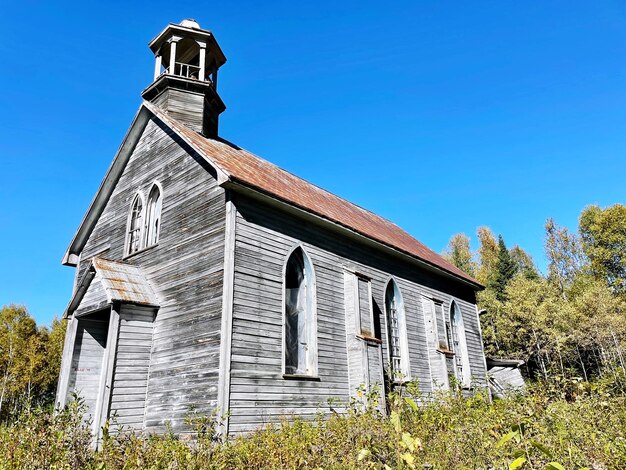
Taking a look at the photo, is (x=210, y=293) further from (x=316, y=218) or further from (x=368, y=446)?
(x=368, y=446)

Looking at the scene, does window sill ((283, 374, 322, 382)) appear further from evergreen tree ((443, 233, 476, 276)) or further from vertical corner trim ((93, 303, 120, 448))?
evergreen tree ((443, 233, 476, 276))

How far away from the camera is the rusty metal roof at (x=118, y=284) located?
11570 mm

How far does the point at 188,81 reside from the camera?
16094 mm

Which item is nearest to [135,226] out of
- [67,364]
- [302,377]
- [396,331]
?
[67,364]

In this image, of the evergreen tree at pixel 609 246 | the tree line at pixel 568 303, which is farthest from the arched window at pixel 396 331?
the evergreen tree at pixel 609 246

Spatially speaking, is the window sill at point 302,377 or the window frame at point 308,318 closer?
the window sill at point 302,377

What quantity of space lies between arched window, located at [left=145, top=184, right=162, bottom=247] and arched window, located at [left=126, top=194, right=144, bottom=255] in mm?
291

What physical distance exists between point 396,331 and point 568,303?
30445 millimetres

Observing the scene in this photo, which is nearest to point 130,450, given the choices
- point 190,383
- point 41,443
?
point 41,443

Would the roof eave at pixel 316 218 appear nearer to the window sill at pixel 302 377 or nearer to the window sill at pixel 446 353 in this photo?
the window sill at pixel 446 353

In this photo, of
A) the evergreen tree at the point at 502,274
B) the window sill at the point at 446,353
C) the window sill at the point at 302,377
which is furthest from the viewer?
the evergreen tree at the point at 502,274

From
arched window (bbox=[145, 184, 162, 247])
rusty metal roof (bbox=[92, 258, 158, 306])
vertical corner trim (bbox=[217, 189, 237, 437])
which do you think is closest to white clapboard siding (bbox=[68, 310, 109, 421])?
rusty metal roof (bbox=[92, 258, 158, 306])

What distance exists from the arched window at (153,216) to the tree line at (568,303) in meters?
27.7

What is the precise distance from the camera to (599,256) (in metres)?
48.1
